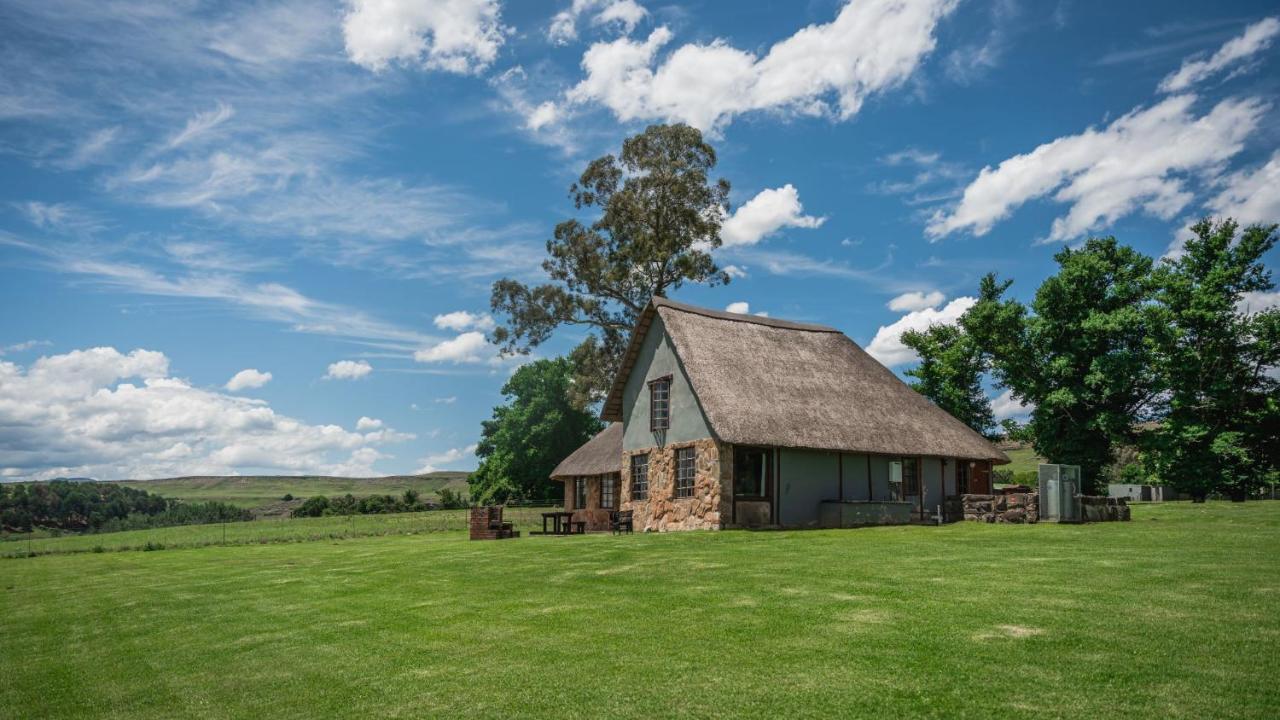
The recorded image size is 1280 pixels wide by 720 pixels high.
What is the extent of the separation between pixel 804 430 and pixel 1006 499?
6.66 m

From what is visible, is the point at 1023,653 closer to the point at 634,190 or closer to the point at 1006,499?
the point at 1006,499

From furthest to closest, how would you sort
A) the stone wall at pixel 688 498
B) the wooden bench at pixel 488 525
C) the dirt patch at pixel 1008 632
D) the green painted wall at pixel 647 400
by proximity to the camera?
the wooden bench at pixel 488 525 → the green painted wall at pixel 647 400 → the stone wall at pixel 688 498 → the dirt patch at pixel 1008 632

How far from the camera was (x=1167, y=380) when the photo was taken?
38.6 m

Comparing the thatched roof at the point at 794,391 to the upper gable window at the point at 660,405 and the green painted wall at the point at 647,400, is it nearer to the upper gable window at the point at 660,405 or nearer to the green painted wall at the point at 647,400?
the green painted wall at the point at 647,400

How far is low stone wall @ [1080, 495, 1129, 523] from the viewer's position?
2600 centimetres

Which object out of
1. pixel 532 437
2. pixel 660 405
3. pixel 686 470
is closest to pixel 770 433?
pixel 686 470

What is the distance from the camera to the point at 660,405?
31812 mm

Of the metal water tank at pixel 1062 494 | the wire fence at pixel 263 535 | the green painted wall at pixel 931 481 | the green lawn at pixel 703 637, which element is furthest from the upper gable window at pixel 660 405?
the metal water tank at pixel 1062 494

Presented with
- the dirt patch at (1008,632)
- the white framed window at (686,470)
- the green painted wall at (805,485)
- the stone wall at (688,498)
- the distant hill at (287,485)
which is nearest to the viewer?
the dirt patch at (1008,632)

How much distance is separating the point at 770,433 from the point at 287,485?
12577 centimetres

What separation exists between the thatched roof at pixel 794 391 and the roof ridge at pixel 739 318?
6 cm

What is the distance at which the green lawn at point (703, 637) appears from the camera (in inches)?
325

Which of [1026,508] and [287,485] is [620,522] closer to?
[1026,508]

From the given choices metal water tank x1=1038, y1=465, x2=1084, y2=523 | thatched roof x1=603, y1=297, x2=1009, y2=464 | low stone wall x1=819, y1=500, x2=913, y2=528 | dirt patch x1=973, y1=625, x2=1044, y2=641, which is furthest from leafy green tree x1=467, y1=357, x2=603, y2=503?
dirt patch x1=973, y1=625, x2=1044, y2=641
